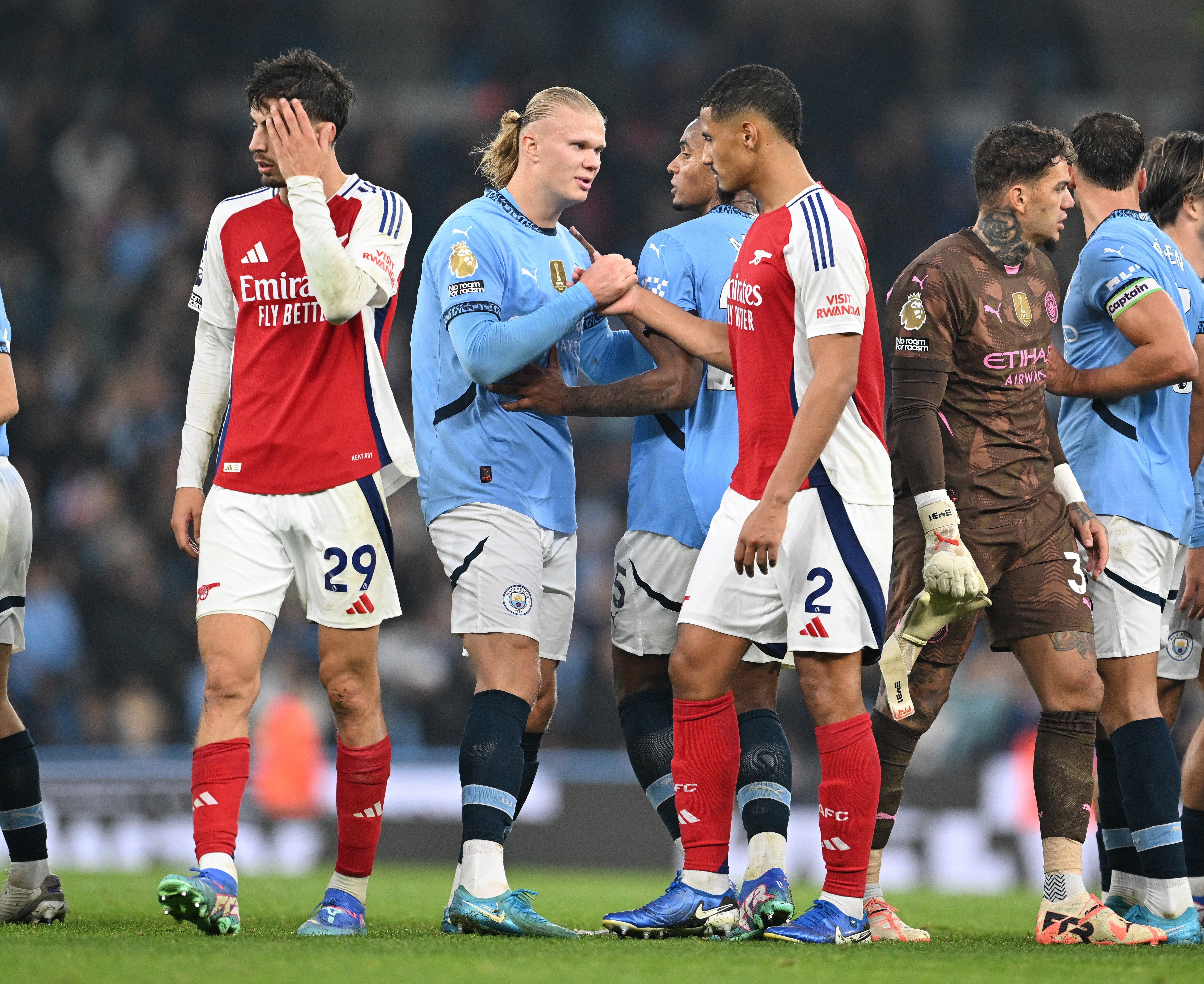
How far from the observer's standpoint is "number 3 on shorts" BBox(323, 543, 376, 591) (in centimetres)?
515

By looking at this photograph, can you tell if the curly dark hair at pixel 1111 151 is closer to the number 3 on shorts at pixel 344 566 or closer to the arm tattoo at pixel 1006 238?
the arm tattoo at pixel 1006 238

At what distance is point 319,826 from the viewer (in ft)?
37.2

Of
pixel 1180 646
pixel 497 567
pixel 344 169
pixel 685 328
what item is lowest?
pixel 1180 646

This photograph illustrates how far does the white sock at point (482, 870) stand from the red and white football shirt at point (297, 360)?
1.28 meters

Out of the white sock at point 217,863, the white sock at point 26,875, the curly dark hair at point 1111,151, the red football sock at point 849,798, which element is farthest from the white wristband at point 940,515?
the white sock at point 26,875

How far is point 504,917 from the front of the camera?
4.85m

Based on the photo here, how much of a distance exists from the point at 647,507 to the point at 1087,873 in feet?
19.8

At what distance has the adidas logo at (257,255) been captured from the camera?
520 cm

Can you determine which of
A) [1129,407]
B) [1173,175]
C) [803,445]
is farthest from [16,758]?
[1173,175]

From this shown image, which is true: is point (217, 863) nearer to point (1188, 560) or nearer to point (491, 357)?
point (491, 357)

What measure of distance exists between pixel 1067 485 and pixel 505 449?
205 centimetres

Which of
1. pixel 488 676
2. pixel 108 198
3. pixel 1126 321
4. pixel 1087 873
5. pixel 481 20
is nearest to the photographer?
pixel 488 676

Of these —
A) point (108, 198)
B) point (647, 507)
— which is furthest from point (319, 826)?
point (108, 198)

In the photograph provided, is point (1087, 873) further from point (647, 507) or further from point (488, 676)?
point (488, 676)
